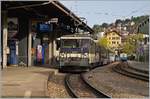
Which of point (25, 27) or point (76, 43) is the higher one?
point (25, 27)

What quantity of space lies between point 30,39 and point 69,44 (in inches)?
297

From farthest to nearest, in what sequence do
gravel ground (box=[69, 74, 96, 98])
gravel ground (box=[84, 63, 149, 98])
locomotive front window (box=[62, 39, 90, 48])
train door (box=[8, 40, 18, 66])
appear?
1. train door (box=[8, 40, 18, 66])
2. locomotive front window (box=[62, 39, 90, 48])
3. gravel ground (box=[84, 63, 149, 98])
4. gravel ground (box=[69, 74, 96, 98])

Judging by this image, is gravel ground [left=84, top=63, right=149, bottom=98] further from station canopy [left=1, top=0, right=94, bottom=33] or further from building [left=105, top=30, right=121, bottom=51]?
building [left=105, top=30, right=121, bottom=51]

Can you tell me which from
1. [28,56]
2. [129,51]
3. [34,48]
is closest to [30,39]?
[28,56]

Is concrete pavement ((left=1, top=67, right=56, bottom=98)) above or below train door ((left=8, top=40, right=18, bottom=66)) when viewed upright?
below

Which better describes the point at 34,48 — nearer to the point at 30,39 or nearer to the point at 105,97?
the point at 30,39

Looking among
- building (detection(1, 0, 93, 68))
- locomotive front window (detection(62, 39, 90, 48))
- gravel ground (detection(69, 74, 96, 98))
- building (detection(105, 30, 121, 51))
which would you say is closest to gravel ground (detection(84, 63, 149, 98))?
gravel ground (detection(69, 74, 96, 98))

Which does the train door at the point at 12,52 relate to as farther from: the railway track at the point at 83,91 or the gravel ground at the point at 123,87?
the railway track at the point at 83,91

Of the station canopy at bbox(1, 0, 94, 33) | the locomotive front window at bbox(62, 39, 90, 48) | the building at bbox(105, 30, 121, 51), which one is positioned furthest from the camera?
the building at bbox(105, 30, 121, 51)

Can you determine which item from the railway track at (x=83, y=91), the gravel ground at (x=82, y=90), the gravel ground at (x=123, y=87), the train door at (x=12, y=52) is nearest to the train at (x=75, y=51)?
the gravel ground at (x=123, y=87)

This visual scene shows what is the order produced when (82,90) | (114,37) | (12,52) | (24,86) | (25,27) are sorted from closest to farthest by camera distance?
(24,86), (82,90), (12,52), (25,27), (114,37)

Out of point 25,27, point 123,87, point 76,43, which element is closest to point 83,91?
point 123,87

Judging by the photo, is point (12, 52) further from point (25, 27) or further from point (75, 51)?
point (75, 51)

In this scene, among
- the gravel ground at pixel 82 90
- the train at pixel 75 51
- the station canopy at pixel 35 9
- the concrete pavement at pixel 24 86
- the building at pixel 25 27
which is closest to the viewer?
the concrete pavement at pixel 24 86
